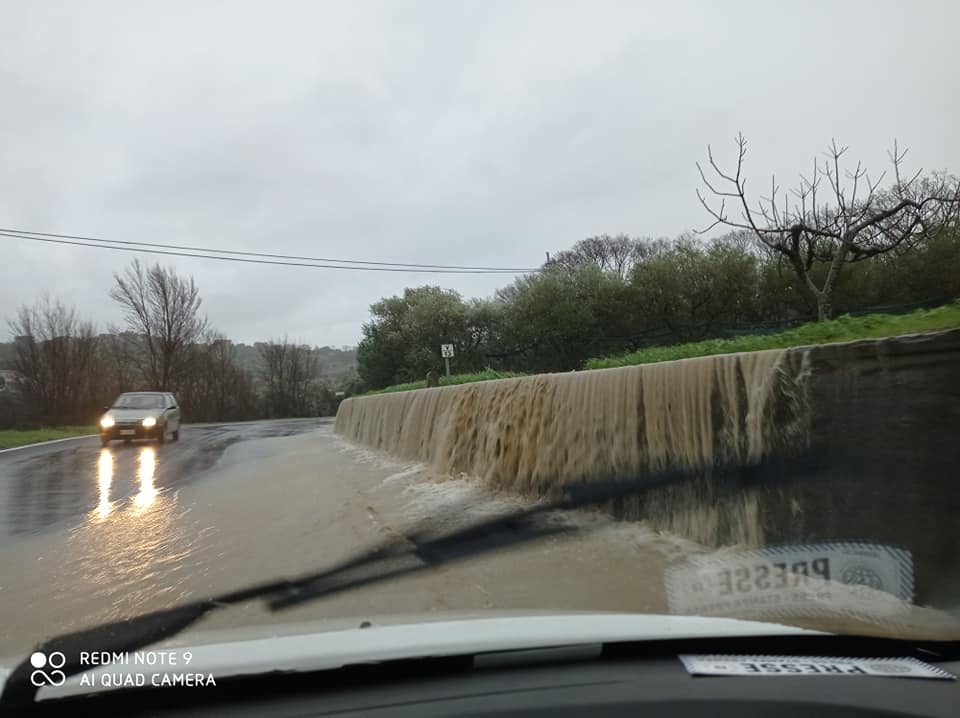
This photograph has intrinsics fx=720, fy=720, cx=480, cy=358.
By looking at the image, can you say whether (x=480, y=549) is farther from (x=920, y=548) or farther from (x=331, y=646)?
(x=331, y=646)

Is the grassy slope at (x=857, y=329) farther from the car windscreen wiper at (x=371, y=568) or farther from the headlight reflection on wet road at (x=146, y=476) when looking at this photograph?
the headlight reflection on wet road at (x=146, y=476)

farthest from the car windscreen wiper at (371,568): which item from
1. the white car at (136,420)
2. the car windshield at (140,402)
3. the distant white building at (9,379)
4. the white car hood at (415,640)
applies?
the distant white building at (9,379)

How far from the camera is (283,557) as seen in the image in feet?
19.8

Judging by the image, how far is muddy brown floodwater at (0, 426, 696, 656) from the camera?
14.5 feet

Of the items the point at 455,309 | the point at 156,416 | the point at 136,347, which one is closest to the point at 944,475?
the point at 156,416

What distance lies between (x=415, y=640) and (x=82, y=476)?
11836 mm

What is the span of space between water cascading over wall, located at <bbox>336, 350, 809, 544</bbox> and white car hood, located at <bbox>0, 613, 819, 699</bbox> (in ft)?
8.48

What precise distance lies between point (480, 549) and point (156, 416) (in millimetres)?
15268

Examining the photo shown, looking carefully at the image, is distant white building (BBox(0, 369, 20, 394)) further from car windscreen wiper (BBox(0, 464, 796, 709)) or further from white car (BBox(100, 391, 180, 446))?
car windscreen wiper (BBox(0, 464, 796, 709))

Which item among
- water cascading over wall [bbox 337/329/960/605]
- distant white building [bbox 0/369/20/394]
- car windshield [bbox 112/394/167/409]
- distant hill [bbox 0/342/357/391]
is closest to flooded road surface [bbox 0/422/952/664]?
water cascading over wall [bbox 337/329/960/605]

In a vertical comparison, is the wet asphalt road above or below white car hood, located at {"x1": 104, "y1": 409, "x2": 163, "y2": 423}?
below

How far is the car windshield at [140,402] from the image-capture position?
63.9 ft

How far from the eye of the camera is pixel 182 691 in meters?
2.16

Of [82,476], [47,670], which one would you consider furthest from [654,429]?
[82,476]
